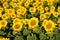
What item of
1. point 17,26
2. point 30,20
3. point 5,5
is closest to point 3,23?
point 17,26

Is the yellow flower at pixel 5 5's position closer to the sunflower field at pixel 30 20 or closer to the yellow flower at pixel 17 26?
the sunflower field at pixel 30 20

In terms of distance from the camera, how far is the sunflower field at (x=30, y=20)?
7.75 feet

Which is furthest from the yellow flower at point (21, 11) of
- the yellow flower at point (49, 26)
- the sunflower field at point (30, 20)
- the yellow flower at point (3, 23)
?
the yellow flower at point (49, 26)

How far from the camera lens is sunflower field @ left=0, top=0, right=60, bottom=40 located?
2.36 meters

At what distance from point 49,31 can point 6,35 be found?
21.9 inches

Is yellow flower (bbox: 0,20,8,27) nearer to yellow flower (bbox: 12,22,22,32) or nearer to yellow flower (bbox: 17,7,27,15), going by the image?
yellow flower (bbox: 12,22,22,32)

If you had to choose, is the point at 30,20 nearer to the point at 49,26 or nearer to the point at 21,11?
the point at 49,26

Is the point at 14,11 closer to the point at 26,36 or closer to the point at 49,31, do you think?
the point at 26,36

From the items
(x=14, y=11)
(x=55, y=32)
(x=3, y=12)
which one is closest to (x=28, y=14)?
(x=14, y=11)

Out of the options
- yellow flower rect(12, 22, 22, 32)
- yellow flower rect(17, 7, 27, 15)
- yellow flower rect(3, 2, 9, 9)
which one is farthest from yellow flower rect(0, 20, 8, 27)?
yellow flower rect(3, 2, 9, 9)

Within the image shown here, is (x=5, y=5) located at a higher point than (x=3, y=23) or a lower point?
higher

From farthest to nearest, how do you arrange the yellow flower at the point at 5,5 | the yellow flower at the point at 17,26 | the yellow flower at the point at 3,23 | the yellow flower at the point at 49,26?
the yellow flower at the point at 5,5, the yellow flower at the point at 3,23, the yellow flower at the point at 17,26, the yellow flower at the point at 49,26

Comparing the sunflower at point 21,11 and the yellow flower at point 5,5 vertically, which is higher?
the yellow flower at point 5,5

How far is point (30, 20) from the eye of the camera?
2.45m
